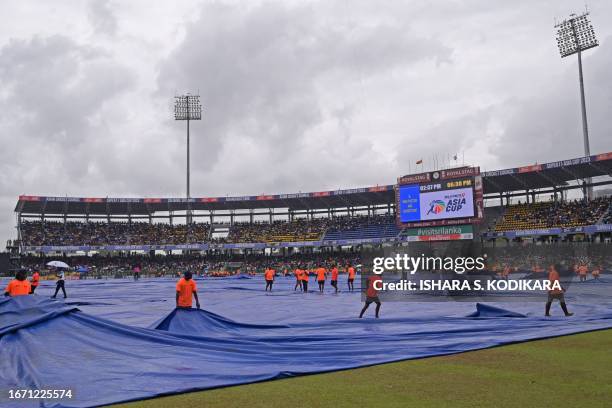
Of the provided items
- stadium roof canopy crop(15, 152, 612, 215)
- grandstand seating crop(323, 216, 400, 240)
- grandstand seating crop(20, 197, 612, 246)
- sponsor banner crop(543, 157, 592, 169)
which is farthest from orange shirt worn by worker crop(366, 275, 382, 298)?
grandstand seating crop(323, 216, 400, 240)

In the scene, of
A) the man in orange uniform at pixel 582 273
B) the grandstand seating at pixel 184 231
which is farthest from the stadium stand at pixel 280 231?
the man in orange uniform at pixel 582 273

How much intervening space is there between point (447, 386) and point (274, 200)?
65182 millimetres

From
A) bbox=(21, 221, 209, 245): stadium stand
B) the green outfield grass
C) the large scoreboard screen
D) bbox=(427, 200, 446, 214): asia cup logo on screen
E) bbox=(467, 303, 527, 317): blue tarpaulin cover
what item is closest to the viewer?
the green outfield grass

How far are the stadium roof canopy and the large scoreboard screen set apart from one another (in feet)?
58.0

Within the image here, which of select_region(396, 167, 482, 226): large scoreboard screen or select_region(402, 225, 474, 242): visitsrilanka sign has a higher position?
Answer: select_region(396, 167, 482, 226): large scoreboard screen

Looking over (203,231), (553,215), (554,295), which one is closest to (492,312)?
(554,295)

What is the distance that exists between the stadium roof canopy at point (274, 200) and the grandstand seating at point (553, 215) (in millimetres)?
2705

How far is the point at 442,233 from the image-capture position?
3619cm

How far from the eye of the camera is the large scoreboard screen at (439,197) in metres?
34.9

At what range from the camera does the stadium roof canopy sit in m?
53.5

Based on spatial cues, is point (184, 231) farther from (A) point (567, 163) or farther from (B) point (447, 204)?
(A) point (567, 163)

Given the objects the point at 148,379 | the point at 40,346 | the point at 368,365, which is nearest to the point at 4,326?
the point at 40,346

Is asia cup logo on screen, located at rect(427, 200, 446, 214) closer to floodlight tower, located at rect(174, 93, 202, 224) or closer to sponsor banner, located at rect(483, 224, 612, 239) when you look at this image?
sponsor banner, located at rect(483, 224, 612, 239)

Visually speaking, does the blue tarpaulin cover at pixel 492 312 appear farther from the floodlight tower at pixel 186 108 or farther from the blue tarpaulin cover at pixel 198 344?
the floodlight tower at pixel 186 108
